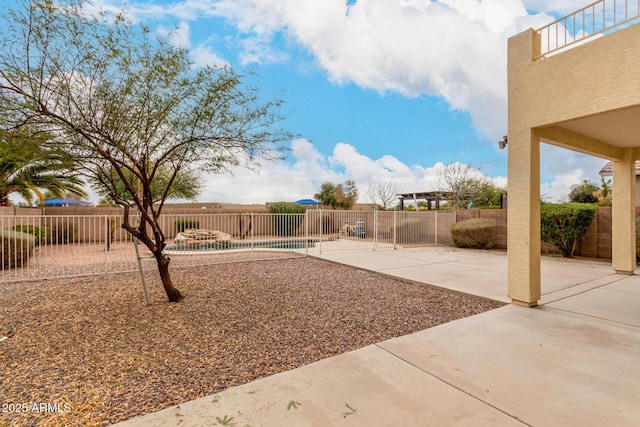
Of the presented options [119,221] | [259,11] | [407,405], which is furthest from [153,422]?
[119,221]

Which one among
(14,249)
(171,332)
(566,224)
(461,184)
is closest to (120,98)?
(171,332)

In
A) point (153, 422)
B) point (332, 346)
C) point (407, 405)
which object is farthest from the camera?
point (332, 346)

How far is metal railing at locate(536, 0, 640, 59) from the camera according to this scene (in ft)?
12.5

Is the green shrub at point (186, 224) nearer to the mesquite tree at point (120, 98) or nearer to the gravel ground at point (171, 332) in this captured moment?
the gravel ground at point (171, 332)

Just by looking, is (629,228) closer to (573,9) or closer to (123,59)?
(573,9)

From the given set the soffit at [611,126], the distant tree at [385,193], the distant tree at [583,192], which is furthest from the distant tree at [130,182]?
the distant tree at [583,192]

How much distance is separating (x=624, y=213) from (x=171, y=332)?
9214 mm

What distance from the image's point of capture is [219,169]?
17.8ft

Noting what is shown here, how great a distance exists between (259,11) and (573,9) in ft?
18.9

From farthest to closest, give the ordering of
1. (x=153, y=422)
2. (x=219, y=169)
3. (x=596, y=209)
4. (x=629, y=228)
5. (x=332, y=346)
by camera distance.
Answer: (x=596, y=209), (x=629, y=228), (x=219, y=169), (x=332, y=346), (x=153, y=422)

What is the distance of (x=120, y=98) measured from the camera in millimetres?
4031

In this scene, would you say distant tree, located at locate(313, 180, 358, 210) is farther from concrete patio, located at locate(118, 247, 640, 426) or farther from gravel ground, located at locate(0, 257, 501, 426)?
concrete patio, located at locate(118, 247, 640, 426)

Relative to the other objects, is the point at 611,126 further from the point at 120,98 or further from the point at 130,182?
the point at 130,182

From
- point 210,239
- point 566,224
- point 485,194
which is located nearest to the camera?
point 566,224
